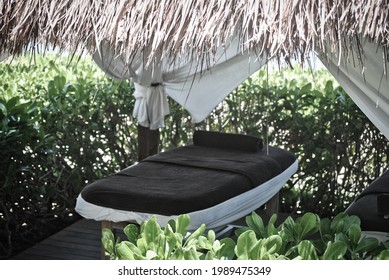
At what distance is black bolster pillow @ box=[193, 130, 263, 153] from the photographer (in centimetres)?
503

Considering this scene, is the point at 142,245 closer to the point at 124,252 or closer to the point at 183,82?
the point at 124,252

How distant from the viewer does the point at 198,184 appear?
4.09 m

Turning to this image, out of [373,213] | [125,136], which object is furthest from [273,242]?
[125,136]

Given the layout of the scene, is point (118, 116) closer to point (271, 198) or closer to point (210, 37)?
point (271, 198)

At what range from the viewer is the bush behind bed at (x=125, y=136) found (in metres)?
4.96

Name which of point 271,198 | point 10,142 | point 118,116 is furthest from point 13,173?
point 271,198

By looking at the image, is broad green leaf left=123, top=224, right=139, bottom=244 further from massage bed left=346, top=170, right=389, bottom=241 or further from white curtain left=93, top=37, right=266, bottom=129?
white curtain left=93, top=37, right=266, bottom=129

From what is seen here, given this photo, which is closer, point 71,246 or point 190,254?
point 190,254

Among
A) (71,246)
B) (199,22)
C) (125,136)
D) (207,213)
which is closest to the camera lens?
(199,22)

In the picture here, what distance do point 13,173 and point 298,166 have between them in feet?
6.90

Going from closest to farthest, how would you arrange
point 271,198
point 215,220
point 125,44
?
point 125,44 → point 215,220 → point 271,198

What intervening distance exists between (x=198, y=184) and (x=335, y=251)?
2002 millimetres

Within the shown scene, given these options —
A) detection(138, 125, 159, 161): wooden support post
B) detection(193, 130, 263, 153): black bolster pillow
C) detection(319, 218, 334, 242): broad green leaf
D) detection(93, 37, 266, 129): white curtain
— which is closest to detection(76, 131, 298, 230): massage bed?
detection(193, 130, 263, 153): black bolster pillow

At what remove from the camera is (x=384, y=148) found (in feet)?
17.7
